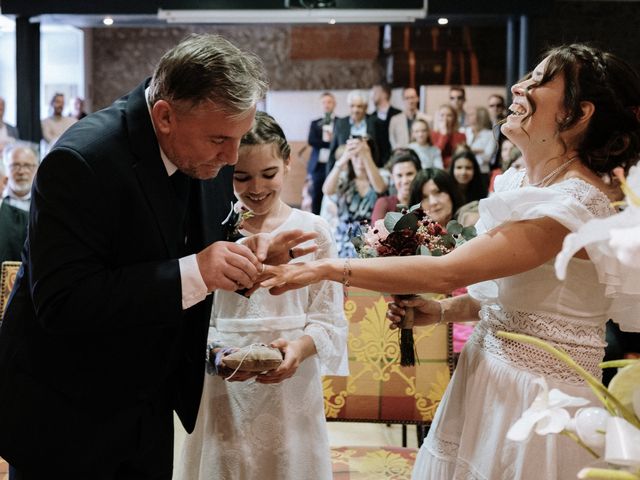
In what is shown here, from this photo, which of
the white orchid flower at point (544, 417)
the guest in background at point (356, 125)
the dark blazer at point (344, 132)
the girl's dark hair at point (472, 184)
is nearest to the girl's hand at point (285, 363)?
the white orchid flower at point (544, 417)

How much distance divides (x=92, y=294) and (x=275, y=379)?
2.05 ft

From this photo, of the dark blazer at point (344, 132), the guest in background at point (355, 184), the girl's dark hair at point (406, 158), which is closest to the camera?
the girl's dark hair at point (406, 158)

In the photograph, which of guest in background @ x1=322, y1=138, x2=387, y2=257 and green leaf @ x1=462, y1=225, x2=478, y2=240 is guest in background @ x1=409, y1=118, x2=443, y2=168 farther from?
green leaf @ x1=462, y1=225, x2=478, y2=240

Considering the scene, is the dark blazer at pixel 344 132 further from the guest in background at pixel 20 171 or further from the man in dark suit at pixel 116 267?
the man in dark suit at pixel 116 267

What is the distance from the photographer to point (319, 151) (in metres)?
8.02

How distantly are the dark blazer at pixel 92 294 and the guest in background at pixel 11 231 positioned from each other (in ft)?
9.39

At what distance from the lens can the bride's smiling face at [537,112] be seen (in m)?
1.81

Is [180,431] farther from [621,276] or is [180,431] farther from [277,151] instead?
[621,276]

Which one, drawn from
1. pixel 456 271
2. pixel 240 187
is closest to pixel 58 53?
pixel 240 187

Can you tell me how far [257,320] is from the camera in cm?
221

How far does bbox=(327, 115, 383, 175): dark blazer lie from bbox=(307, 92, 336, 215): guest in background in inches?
13.5

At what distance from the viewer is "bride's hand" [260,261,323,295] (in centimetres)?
182

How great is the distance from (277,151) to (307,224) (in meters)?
0.22

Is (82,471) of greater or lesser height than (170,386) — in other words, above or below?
below
